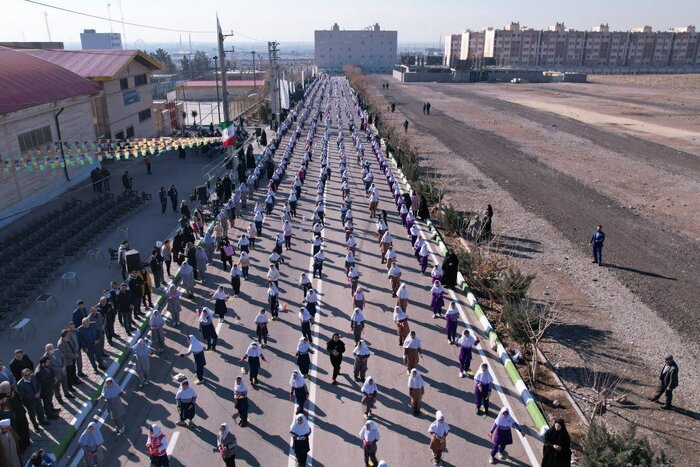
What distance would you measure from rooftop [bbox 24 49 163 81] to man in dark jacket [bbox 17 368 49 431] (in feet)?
86.7

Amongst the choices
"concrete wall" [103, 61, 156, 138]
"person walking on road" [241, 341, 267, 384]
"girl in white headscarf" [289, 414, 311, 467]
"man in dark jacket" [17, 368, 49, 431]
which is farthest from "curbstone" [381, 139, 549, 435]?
"concrete wall" [103, 61, 156, 138]

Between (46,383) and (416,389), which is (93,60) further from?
(416,389)

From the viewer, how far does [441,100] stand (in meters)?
74.9

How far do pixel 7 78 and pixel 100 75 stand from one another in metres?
9.99

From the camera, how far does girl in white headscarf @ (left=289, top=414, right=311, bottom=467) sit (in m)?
8.29

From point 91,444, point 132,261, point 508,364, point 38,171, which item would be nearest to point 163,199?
point 38,171

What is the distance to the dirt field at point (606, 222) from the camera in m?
11.8

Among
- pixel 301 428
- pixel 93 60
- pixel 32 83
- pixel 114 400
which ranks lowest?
pixel 114 400

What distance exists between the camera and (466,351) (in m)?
10.9

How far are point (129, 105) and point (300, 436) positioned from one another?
3213 cm

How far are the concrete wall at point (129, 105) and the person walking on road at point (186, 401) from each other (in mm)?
27251

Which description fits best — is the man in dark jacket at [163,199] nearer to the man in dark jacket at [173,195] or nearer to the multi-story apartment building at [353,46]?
the man in dark jacket at [173,195]

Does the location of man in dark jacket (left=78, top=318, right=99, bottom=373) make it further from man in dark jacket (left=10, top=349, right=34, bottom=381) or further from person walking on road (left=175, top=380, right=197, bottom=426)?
person walking on road (left=175, top=380, right=197, bottom=426)

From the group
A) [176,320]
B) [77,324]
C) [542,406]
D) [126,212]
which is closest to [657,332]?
[542,406]
